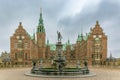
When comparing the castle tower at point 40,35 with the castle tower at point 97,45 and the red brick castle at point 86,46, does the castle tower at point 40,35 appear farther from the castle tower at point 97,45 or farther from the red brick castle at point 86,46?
the castle tower at point 97,45

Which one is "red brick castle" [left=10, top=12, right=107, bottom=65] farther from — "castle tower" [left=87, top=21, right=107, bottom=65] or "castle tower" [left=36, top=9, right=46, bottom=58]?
"castle tower" [left=36, top=9, right=46, bottom=58]

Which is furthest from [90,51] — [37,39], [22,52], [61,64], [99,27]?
[61,64]

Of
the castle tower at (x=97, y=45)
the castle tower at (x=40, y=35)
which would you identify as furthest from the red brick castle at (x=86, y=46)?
the castle tower at (x=40, y=35)

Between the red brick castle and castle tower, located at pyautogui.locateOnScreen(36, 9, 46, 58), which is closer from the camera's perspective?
the red brick castle

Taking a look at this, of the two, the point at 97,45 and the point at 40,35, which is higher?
the point at 40,35

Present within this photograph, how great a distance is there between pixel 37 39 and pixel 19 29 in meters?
27.2

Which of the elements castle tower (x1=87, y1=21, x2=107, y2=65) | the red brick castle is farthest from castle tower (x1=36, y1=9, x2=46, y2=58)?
castle tower (x1=87, y1=21, x2=107, y2=65)

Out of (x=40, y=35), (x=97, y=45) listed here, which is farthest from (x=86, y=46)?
(x=40, y=35)

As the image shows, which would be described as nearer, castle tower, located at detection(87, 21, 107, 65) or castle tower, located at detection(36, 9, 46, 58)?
castle tower, located at detection(87, 21, 107, 65)

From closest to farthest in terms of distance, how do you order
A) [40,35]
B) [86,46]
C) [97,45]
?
1. [97,45]
2. [86,46]
3. [40,35]

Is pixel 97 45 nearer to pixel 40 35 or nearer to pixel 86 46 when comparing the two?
pixel 86 46

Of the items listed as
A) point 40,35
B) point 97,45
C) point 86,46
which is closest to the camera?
point 97,45

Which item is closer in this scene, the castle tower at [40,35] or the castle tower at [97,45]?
the castle tower at [97,45]

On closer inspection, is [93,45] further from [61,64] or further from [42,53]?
[61,64]
